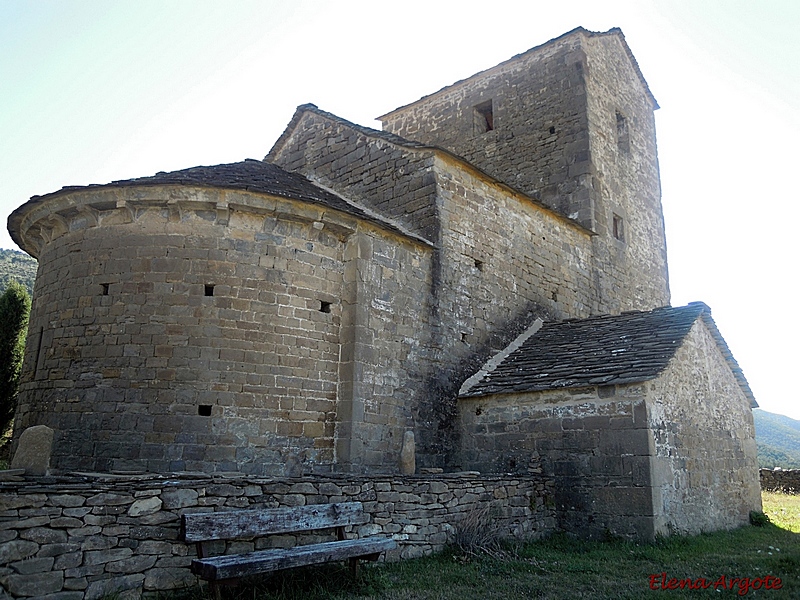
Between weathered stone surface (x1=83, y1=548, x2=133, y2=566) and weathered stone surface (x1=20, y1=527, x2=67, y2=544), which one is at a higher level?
weathered stone surface (x1=20, y1=527, x2=67, y2=544)

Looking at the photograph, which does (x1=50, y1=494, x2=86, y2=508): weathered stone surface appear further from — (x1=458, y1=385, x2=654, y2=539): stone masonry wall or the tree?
the tree

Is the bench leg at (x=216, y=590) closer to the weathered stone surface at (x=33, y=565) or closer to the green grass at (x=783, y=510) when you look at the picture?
the weathered stone surface at (x=33, y=565)

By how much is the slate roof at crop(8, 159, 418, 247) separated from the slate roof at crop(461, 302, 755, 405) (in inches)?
125

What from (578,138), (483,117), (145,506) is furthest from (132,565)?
(483,117)

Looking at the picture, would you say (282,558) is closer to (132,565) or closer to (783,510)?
(132,565)

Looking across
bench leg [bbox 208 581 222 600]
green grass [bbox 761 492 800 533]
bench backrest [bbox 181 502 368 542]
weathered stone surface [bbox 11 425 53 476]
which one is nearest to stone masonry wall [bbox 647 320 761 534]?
green grass [bbox 761 492 800 533]

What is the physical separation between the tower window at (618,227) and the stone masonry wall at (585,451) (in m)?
7.63

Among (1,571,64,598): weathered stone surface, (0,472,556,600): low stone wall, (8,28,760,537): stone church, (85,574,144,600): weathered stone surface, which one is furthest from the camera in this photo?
(8,28,760,537): stone church

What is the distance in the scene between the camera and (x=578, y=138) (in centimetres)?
1563

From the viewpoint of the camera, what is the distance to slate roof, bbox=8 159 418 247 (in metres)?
9.01

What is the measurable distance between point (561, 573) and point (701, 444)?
14.3 feet

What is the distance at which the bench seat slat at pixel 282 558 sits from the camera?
197 inches

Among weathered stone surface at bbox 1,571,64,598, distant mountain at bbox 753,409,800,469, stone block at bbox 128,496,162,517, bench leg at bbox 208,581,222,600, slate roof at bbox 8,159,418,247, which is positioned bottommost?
bench leg at bbox 208,581,222,600
